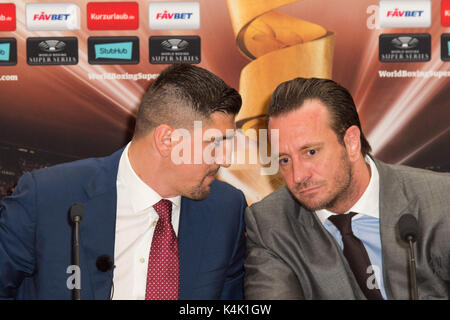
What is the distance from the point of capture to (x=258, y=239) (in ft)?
9.43

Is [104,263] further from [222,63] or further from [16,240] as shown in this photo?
[222,63]

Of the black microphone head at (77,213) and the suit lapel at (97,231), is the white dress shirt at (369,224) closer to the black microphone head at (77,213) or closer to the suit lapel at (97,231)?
the suit lapel at (97,231)

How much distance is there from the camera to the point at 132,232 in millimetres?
2822

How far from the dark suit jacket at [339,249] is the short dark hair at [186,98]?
0.64 metres

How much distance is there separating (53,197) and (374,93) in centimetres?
236

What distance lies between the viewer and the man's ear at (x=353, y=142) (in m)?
2.93

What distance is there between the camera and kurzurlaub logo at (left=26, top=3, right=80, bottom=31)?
12.7 feet

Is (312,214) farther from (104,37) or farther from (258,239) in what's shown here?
(104,37)

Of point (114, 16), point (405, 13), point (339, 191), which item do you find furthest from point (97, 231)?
point (405, 13)

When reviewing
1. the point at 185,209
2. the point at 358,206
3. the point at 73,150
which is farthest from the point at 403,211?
the point at 73,150

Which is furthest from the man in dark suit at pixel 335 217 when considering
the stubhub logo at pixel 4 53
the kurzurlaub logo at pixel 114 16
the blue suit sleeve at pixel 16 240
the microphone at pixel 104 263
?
the stubhub logo at pixel 4 53

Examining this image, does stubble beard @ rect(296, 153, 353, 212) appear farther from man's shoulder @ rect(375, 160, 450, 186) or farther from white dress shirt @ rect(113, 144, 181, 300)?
white dress shirt @ rect(113, 144, 181, 300)

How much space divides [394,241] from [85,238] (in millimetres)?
1563

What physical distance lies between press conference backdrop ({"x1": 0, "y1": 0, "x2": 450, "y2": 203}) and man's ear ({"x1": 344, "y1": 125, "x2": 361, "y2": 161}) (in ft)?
3.11
